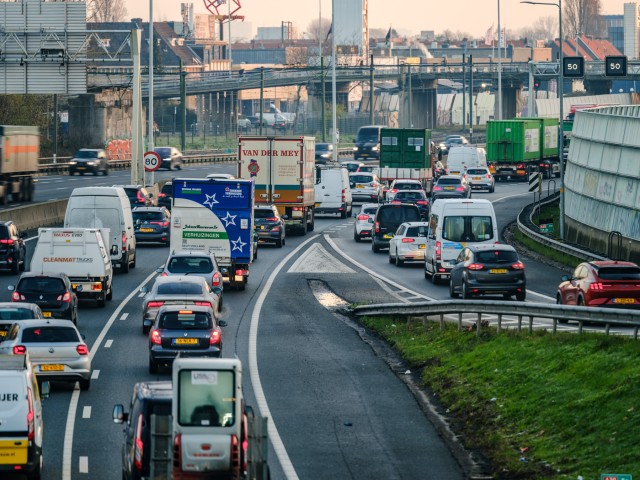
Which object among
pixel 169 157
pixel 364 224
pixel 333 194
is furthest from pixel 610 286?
pixel 169 157

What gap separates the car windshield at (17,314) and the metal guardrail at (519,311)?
9.30m

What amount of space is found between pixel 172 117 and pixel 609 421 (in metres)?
177

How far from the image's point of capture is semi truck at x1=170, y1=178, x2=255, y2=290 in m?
42.6

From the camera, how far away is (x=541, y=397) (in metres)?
24.0

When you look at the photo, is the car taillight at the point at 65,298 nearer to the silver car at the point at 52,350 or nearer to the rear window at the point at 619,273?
the silver car at the point at 52,350

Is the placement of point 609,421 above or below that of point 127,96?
below

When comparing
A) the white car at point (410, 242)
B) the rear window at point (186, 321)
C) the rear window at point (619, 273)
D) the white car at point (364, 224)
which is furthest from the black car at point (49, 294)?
the white car at point (364, 224)

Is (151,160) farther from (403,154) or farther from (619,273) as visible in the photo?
(619,273)

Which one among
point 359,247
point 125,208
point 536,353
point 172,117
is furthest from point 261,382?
point 172,117

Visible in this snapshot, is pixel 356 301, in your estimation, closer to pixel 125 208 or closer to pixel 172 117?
pixel 125 208

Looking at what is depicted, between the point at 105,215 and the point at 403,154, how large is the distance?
35370 millimetres

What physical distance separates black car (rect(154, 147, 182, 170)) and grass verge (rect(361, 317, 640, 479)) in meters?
76.6

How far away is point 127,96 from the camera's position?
141m

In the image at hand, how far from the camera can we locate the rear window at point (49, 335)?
26391 mm
